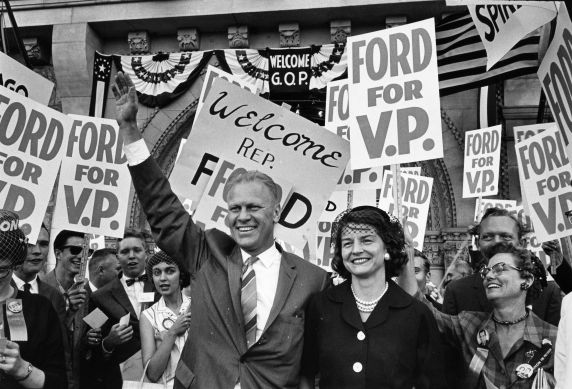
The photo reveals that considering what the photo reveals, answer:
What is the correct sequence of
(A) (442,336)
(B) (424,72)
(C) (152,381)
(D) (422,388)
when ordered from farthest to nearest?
(B) (424,72)
(C) (152,381)
(A) (442,336)
(D) (422,388)

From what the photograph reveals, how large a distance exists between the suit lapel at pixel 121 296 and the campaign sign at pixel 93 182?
0.54 m

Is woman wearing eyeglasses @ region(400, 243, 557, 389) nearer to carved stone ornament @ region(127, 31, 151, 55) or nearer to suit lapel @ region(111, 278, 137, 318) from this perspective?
suit lapel @ region(111, 278, 137, 318)

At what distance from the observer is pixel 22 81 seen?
18.8ft

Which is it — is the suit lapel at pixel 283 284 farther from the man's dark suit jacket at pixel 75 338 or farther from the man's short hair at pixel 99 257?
the man's short hair at pixel 99 257

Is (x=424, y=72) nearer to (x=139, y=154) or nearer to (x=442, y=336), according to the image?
(x=442, y=336)

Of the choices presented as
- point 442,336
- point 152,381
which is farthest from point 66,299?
point 442,336

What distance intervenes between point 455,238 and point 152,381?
28.6 ft

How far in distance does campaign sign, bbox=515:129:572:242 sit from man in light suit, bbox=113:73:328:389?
8.40 ft

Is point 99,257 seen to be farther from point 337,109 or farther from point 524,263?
point 524,263

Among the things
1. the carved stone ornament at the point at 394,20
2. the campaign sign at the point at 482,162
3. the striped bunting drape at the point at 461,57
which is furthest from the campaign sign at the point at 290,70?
the striped bunting drape at the point at 461,57

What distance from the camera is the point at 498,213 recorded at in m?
4.82

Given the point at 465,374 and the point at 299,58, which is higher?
the point at 299,58

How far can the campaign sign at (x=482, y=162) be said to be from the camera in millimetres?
10141

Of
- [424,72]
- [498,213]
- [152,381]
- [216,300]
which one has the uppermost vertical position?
[424,72]
